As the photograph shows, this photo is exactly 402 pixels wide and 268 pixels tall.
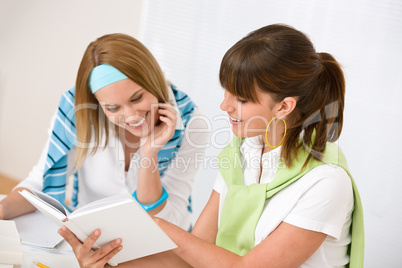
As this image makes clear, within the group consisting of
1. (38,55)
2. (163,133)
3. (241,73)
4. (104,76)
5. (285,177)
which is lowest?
(38,55)

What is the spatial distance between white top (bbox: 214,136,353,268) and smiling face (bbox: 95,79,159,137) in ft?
1.79

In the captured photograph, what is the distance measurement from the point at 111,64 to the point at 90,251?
27.6 inches

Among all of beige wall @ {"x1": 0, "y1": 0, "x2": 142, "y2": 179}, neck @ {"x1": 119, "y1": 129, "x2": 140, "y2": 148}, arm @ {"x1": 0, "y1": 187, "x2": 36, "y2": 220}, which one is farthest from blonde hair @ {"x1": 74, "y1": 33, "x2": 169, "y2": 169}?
beige wall @ {"x1": 0, "y1": 0, "x2": 142, "y2": 179}

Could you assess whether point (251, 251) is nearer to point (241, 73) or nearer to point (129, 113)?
point (241, 73)

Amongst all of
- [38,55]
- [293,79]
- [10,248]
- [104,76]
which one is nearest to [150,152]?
[104,76]

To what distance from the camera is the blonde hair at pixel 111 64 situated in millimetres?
1588

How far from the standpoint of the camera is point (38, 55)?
3.56 metres

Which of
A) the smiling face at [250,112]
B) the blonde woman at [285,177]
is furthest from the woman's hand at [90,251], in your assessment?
the smiling face at [250,112]

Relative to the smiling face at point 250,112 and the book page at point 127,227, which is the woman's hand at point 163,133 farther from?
the book page at point 127,227

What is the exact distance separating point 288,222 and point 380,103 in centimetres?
154

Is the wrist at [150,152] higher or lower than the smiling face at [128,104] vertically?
lower

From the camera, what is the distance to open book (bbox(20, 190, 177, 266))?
1023 mm

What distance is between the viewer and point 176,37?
9.89ft

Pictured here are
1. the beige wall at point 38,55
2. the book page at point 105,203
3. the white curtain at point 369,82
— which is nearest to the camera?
the book page at point 105,203
